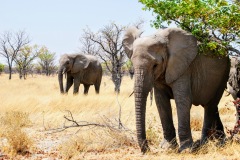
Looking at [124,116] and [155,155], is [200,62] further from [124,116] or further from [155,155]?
[124,116]

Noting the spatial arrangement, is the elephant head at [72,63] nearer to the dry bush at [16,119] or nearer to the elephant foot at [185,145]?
the dry bush at [16,119]

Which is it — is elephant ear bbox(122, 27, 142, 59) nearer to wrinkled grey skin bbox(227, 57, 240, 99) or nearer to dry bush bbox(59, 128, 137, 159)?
dry bush bbox(59, 128, 137, 159)

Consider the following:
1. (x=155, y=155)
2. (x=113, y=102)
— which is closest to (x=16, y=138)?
(x=155, y=155)

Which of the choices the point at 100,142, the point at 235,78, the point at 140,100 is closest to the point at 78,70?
the point at 235,78

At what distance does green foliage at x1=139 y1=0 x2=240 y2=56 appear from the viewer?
6758 millimetres

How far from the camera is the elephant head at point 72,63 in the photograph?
1814cm

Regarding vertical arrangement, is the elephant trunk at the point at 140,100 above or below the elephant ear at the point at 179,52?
below

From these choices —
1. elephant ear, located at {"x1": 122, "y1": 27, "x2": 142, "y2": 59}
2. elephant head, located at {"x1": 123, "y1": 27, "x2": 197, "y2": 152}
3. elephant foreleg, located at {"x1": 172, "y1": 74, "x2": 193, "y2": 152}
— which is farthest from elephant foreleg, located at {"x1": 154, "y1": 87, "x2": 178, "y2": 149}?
elephant ear, located at {"x1": 122, "y1": 27, "x2": 142, "y2": 59}

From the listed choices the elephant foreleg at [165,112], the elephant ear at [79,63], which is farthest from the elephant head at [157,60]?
the elephant ear at [79,63]

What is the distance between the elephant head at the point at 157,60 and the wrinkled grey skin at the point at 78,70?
11423 mm

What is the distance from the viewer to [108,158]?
6340 mm

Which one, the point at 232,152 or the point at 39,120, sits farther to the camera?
the point at 39,120

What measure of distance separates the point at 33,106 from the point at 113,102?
2851 mm

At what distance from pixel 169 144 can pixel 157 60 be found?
176 centimetres
